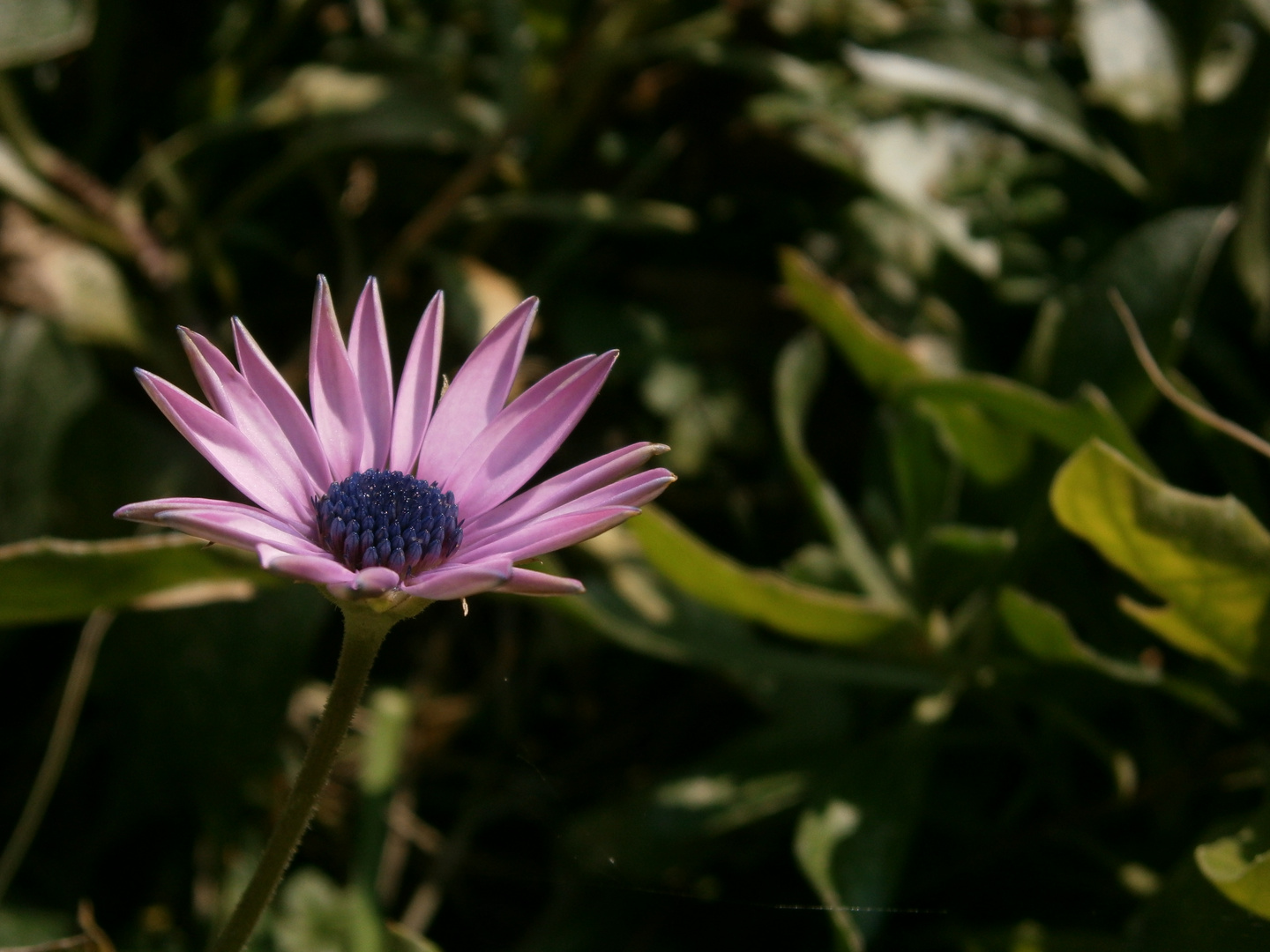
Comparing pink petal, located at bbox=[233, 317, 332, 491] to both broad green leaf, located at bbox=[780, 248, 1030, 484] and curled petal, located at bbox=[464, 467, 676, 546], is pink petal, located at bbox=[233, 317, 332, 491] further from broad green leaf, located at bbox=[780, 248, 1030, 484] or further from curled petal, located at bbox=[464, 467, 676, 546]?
broad green leaf, located at bbox=[780, 248, 1030, 484]

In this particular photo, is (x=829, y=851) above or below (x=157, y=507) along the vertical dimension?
below

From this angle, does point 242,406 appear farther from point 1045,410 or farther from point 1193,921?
point 1193,921

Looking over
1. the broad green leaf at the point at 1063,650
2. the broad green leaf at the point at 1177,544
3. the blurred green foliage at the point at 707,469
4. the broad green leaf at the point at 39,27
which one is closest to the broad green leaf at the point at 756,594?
A: the blurred green foliage at the point at 707,469

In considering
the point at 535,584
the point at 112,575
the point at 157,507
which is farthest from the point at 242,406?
the point at 112,575

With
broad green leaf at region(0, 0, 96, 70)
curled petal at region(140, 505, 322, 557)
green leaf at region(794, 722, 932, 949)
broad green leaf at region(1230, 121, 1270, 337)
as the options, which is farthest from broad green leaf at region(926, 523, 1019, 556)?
broad green leaf at region(0, 0, 96, 70)

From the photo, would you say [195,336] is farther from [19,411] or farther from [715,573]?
[19,411]

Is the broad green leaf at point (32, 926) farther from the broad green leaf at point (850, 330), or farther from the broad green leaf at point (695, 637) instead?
the broad green leaf at point (850, 330)
